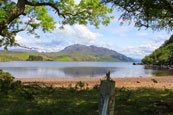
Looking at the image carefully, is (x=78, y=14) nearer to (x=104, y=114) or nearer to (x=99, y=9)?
(x=99, y=9)

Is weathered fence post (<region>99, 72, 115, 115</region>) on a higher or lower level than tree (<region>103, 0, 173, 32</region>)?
lower

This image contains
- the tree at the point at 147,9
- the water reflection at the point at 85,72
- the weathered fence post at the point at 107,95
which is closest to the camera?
the weathered fence post at the point at 107,95

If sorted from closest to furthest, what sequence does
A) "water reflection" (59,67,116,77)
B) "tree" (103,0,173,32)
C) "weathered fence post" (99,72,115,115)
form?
"weathered fence post" (99,72,115,115) < "tree" (103,0,173,32) < "water reflection" (59,67,116,77)

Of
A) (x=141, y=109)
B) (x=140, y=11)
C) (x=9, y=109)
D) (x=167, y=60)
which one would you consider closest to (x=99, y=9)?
(x=140, y=11)

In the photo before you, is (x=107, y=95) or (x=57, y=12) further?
(x=57, y=12)

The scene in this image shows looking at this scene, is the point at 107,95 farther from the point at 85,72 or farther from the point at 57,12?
the point at 85,72

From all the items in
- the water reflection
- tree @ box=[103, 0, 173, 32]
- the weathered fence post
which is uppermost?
tree @ box=[103, 0, 173, 32]

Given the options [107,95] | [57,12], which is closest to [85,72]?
[57,12]

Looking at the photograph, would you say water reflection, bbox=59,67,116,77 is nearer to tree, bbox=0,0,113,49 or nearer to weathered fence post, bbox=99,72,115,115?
tree, bbox=0,0,113,49

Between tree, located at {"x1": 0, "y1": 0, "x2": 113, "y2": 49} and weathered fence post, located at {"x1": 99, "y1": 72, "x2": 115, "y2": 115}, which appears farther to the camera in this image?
tree, located at {"x1": 0, "y1": 0, "x2": 113, "y2": 49}

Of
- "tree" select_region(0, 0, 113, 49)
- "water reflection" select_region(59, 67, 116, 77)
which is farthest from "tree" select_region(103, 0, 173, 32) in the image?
"water reflection" select_region(59, 67, 116, 77)

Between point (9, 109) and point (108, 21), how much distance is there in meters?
12.8

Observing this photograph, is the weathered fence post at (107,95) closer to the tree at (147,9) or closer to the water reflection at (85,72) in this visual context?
the tree at (147,9)

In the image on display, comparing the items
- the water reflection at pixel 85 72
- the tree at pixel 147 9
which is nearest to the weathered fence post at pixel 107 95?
the tree at pixel 147 9
